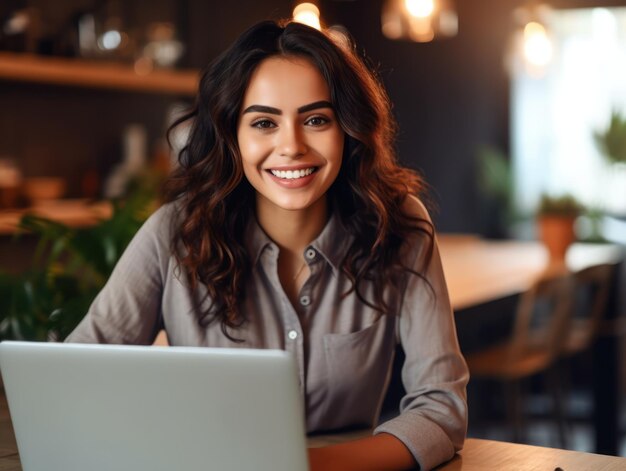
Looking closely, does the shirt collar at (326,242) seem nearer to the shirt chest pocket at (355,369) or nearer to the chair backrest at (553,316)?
the shirt chest pocket at (355,369)

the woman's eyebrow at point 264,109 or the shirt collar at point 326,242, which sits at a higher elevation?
the woman's eyebrow at point 264,109

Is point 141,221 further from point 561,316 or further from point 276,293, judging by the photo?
point 561,316

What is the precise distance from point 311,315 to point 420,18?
8.74ft

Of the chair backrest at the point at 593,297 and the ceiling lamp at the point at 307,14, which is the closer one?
the chair backrest at the point at 593,297

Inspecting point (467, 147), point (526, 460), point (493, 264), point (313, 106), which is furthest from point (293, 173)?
point (467, 147)

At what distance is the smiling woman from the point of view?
167 centimetres

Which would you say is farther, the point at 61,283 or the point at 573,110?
the point at 573,110

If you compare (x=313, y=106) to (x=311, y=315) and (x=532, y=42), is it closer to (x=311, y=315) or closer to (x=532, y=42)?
(x=311, y=315)

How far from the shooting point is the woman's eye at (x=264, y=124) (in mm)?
1681

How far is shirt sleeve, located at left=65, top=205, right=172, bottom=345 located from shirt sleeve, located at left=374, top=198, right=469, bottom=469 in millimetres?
436

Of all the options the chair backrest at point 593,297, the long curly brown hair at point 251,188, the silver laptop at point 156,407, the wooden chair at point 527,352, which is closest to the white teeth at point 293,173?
the long curly brown hair at point 251,188

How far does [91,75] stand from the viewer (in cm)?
428

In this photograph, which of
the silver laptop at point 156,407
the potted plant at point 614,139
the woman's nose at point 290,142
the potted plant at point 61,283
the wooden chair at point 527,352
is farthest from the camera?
the potted plant at point 614,139

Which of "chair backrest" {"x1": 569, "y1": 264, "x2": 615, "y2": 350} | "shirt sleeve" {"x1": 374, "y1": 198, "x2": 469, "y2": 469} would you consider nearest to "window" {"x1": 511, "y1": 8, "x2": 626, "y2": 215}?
"chair backrest" {"x1": 569, "y1": 264, "x2": 615, "y2": 350}
